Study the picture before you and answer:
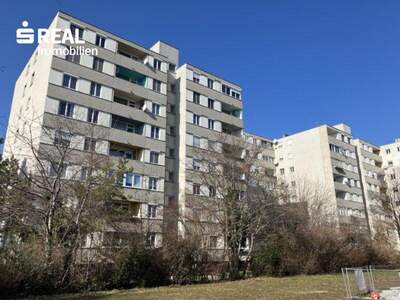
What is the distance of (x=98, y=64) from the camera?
36781 mm

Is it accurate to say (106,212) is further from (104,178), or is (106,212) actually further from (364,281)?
(364,281)

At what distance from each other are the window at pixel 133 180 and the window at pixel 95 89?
9.22 meters

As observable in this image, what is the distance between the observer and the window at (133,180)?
34.9m

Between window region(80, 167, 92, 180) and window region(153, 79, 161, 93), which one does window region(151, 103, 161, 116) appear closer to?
window region(153, 79, 161, 93)

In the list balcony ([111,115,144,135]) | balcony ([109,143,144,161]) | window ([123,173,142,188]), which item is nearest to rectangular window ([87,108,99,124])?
balcony ([111,115,144,135])

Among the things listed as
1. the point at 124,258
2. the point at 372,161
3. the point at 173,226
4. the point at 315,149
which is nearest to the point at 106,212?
the point at 124,258

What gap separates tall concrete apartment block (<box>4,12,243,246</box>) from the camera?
3234 centimetres

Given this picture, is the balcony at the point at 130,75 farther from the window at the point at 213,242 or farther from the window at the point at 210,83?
the window at the point at 213,242

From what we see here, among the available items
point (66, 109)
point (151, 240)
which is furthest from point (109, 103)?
point (151, 240)

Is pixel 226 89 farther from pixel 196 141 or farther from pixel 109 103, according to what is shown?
pixel 109 103

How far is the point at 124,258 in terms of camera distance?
20.0 meters

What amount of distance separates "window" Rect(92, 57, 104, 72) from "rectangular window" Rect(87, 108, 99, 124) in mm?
5035

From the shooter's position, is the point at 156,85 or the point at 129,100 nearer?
the point at 129,100

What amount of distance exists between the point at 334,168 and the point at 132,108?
4322cm
